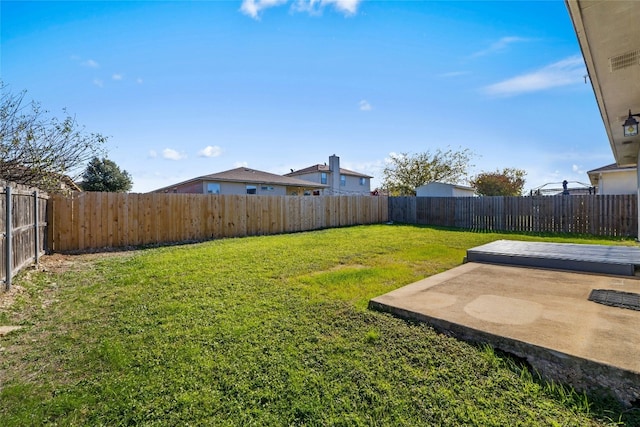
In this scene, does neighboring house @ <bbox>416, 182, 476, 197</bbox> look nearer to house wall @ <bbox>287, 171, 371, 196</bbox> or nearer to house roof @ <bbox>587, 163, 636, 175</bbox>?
house roof @ <bbox>587, 163, 636, 175</bbox>

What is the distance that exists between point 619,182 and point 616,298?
1649cm

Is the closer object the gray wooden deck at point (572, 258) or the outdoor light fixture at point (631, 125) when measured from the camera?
the gray wooden deck at point (572, 258)

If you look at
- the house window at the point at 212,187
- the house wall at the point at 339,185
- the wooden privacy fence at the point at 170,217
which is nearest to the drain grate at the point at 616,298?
the wooden privacy fence at the point at 170,217

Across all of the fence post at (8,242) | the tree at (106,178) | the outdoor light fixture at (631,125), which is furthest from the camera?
the tree at (106,178)

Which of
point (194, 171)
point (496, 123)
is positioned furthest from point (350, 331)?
point (194, 171)

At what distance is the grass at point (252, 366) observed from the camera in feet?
5.86

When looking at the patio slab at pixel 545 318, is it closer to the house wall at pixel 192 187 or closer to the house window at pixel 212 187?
the house window at pixel 212 187

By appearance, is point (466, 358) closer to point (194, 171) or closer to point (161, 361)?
point (161, 361)

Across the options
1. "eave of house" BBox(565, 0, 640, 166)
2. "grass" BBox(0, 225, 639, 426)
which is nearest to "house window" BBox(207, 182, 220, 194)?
"grass" BBox(0, 225, 639, 426)

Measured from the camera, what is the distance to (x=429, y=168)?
28.7m

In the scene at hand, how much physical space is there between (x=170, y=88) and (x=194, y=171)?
12934 millimetres

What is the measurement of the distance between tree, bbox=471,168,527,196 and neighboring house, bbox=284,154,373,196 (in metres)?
11.3

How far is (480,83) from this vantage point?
11711 mm

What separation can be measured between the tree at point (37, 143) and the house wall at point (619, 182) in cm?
2193
